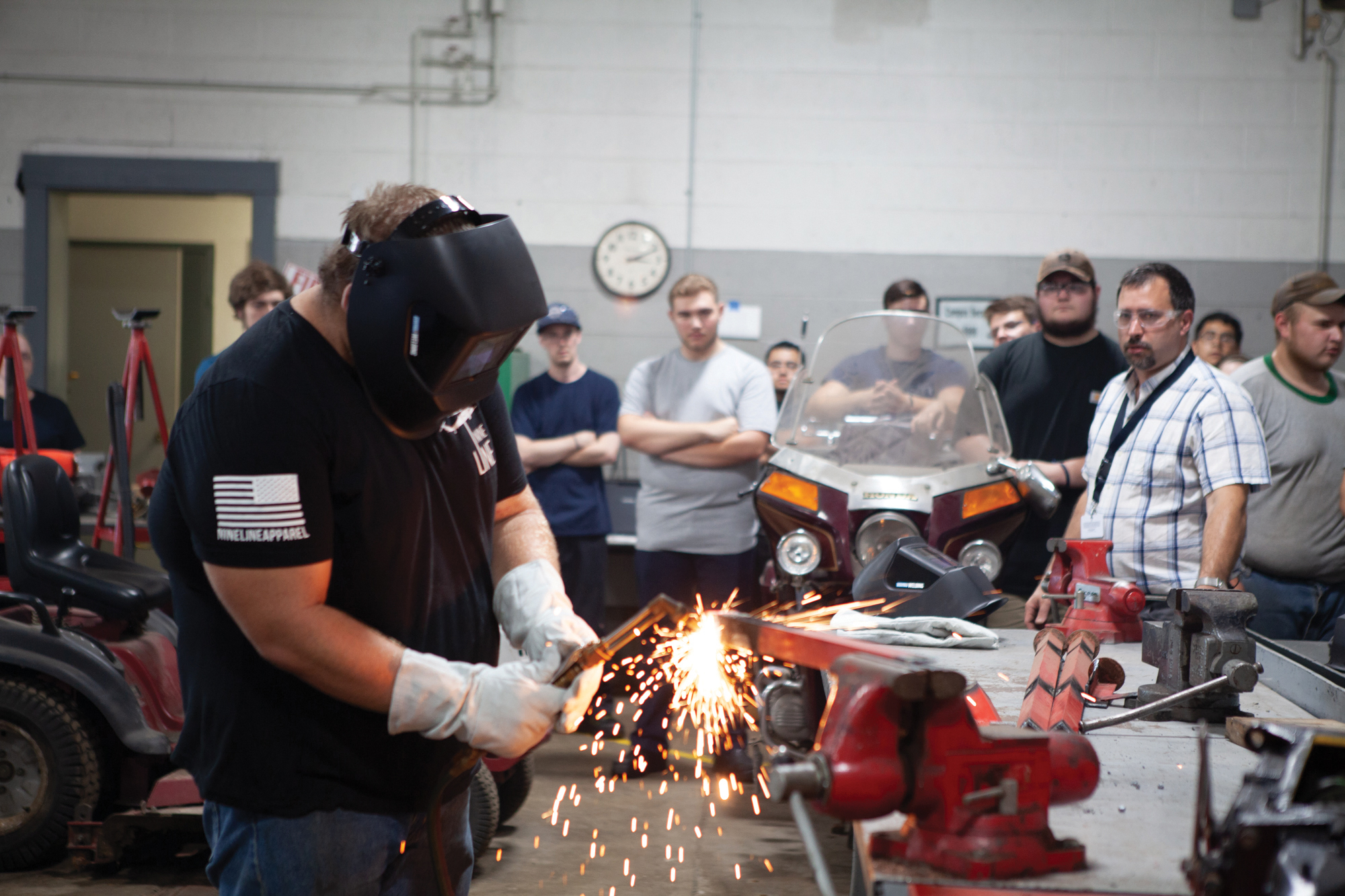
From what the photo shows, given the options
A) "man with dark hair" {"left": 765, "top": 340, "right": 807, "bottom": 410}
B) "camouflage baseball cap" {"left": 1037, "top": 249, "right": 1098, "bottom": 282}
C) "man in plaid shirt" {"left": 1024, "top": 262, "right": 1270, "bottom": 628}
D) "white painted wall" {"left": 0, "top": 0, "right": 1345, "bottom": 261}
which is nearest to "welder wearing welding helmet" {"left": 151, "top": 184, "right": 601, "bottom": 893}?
"man in plaid shirt" {"left": 1024, "top": 262, "right": 1270, "bottom": 628}

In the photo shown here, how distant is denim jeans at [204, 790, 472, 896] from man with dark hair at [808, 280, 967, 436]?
2589mm

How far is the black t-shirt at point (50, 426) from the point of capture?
4879 millimetres

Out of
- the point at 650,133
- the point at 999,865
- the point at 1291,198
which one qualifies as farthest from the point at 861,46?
the point at 999,865

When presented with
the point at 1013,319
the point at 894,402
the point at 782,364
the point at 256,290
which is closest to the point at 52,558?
the point at 256,290

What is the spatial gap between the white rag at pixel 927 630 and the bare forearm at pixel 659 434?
212cm

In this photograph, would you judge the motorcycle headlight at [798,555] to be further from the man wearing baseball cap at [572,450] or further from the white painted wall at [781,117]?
the white painted wall at [781,117]

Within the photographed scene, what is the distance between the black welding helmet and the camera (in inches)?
53.1

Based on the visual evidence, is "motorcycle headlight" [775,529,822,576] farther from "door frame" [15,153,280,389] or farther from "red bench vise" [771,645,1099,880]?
"door frame" [15,153,280,389]

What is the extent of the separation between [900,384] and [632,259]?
327 cm

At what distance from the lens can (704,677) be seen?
11.4ft

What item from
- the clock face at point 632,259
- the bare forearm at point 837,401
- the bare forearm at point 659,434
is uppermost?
the clock face at point 632,259

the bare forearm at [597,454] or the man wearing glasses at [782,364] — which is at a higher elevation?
the man wearing glasses at [782,364]

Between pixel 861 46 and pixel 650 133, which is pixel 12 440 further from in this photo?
pixel 861 46

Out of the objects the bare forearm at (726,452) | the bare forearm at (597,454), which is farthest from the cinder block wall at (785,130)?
the bare forearm at (726,452)
